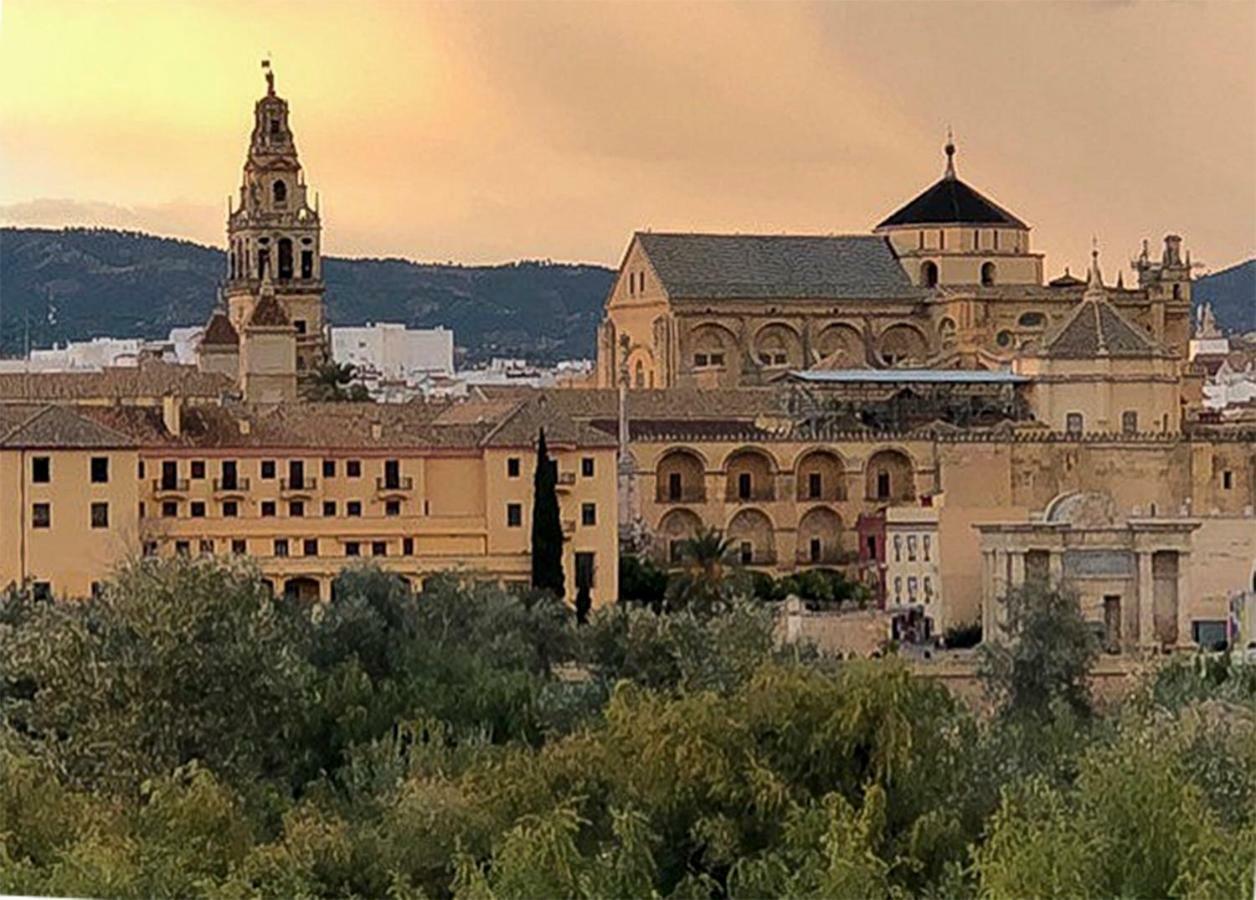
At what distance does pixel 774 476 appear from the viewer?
60.1ft

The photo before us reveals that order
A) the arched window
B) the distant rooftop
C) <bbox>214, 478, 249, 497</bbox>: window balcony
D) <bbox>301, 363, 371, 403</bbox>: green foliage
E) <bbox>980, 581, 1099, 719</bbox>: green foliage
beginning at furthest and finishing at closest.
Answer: the arched window, <bbox>301, 363, 371, 403</bbox>: green foliage, the distant rooftop, <bbox>214, 478, 249, 497</bbox>: window balcony, <bbox>980, 581, 1099, 719</bbox>: green foliage

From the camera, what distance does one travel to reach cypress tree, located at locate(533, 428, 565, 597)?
49.5ft

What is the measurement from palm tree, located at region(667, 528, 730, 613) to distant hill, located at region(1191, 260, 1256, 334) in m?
4.47

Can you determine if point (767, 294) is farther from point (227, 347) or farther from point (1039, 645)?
point (1039, 645)

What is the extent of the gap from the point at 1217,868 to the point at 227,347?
1674 cm

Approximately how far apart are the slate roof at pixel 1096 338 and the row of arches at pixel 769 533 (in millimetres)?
1780

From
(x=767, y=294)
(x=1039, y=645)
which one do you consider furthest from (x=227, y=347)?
(x=1039, y=645)

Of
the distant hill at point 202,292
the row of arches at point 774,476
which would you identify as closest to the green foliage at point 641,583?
the row of arches at point 774,476

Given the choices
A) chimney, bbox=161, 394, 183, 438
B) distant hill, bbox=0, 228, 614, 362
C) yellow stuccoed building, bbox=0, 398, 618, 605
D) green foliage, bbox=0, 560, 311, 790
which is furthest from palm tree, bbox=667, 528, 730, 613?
distant hill, bbox=0, 228, 614, 362

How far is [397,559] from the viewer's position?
50.2 feet

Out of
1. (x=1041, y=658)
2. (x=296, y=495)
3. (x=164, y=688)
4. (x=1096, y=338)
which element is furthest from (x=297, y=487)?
(x=164, y=688)

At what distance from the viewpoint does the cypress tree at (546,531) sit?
15078 millimetres

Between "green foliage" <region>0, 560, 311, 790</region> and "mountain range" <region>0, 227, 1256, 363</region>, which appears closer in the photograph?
"green foliage" <region>0, 560, 311, 790</region>

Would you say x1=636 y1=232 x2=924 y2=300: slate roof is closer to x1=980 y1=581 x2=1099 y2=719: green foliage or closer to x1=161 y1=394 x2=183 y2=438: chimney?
x1=161 y1=394 x2=183 y2=438: chimney
